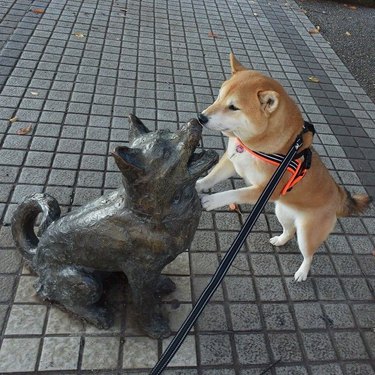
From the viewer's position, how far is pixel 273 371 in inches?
95.1

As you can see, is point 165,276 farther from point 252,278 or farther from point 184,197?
point 184,197

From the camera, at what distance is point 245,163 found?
2.79 meters

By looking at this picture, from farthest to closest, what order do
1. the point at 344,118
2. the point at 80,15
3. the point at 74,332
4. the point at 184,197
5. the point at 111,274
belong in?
the point at 80,15 < the point at 344,118 < the point at 111,274 < the point at 74,332 < the point at 184,197

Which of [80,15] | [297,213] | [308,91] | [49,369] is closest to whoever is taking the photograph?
[49,369]

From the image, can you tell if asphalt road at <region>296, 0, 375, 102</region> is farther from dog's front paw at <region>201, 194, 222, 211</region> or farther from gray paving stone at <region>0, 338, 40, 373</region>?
gray paving stone at <region>0, 338, 40, 373</region>

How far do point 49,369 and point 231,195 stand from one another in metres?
1.52

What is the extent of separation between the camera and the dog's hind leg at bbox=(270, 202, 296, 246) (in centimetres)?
295

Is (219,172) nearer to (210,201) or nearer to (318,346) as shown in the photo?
(210,201)

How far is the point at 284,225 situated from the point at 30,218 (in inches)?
72.4

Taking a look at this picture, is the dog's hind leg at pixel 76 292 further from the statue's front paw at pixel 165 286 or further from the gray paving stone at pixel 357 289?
the gray paving stone at pixel 357 289

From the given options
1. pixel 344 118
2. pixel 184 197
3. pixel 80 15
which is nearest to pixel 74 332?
pixel 184 197

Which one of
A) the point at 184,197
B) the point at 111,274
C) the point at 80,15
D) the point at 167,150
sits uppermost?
the point at 167,150

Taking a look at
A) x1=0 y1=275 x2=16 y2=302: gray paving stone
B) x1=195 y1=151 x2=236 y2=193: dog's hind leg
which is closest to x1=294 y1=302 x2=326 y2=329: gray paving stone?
x1=195 y1=151 x2=236 y2=193: dog's hind leg

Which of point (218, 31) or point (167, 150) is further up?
point (167, 150)
